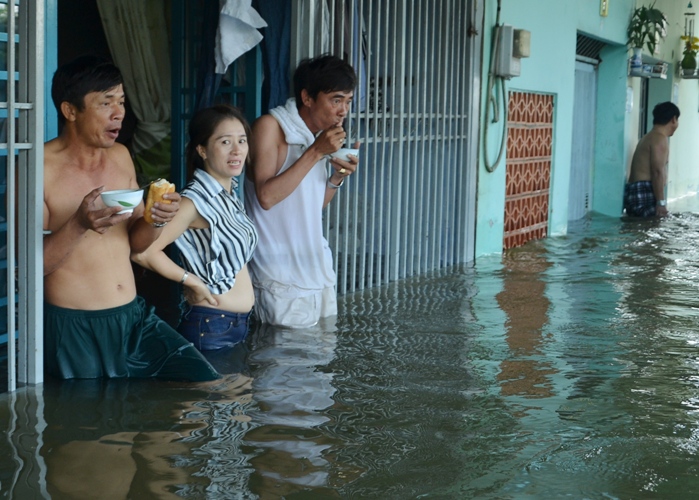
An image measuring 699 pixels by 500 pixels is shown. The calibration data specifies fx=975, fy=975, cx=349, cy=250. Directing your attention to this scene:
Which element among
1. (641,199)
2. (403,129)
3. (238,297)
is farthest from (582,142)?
(238,297)

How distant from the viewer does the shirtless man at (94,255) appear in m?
3.83

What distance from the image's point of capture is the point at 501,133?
28.2 ft

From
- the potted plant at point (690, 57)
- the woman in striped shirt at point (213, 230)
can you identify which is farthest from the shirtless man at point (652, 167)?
the woman in striped shirt at point (213, 230)

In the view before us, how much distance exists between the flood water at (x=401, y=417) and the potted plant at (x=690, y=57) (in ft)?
31.5

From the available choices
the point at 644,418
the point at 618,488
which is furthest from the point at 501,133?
the point at 618,488

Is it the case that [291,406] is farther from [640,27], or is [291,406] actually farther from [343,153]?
[640,27]

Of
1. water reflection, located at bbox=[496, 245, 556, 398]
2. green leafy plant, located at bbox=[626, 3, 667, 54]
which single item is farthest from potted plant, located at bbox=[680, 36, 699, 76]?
water reflection, located at bbox=[496, 245, 556, 398]

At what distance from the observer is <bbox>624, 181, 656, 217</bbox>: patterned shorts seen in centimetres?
1210

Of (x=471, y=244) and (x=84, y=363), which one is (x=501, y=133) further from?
(x=84, y=363)

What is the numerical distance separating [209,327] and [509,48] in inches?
179

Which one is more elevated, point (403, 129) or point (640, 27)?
point (640, 27)

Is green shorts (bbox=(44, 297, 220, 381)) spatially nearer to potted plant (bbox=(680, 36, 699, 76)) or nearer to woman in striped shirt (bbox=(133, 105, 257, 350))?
woman in striped shirt (bbox=(133, 105, 257, 350))

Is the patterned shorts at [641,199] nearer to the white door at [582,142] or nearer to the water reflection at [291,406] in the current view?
the white door at [582,142]

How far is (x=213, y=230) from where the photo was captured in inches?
178
